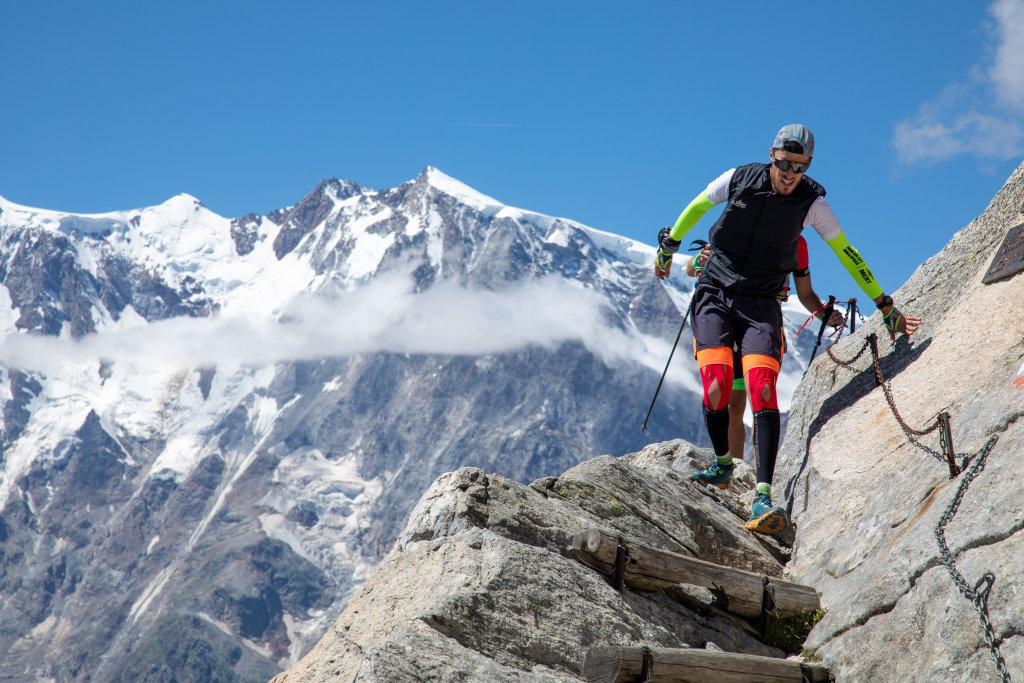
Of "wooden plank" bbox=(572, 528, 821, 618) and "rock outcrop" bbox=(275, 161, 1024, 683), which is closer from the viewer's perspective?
"rock outcrop" bbox=(275, 161, 1024, 683)

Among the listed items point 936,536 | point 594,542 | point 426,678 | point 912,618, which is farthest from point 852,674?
point 426,678

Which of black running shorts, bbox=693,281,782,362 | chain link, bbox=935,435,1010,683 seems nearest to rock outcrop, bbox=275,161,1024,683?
chain link, bbox=935,435,1010,683

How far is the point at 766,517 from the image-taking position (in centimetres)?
1093

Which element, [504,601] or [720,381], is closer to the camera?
[504,601]

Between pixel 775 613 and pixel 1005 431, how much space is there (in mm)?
2702

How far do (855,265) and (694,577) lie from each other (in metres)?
5.10

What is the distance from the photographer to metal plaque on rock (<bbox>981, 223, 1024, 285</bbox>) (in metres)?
11.3

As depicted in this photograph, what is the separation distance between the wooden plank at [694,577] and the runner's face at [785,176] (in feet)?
14.4

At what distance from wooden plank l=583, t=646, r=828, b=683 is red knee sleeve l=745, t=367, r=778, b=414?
3.81 metres

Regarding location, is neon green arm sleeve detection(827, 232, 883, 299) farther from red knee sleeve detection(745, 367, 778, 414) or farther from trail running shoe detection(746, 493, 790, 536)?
trail running shoe detection(746, 493, 790, 536)

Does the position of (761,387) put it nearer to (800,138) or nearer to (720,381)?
(720,381)

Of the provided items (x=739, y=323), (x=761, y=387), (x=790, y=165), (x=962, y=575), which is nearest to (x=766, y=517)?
(x=761, y=387)

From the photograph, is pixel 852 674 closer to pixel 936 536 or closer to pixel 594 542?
pixel 936 536

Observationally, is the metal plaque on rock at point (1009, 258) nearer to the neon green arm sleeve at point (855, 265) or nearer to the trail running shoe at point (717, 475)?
the neon green arm sleeve at point (855, 265)
